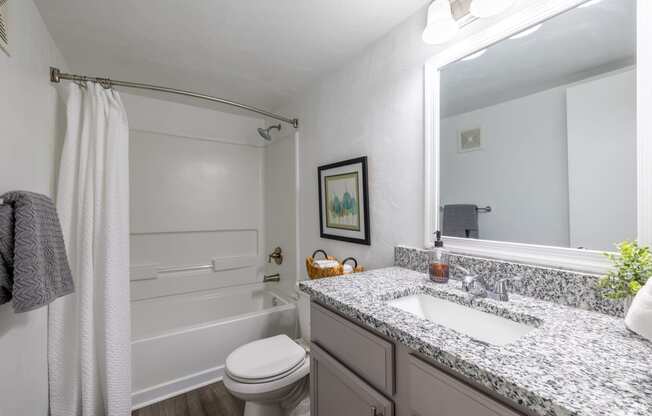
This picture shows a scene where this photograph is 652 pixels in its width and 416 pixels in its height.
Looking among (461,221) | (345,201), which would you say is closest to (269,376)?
(345,201)

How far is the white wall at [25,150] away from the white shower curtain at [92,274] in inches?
3.1

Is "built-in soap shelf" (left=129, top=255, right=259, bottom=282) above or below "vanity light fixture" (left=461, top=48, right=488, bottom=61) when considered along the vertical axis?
below

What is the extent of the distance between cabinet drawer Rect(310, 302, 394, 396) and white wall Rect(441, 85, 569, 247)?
67 cm

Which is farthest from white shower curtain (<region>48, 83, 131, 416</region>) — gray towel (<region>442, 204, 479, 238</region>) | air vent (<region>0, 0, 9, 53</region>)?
gray towel (<region>442, 204, 479, 238</region>)

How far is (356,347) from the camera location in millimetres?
893

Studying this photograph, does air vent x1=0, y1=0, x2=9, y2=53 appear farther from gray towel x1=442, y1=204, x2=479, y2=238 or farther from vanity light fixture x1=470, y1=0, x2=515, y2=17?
gray towel x1=442, y1=204, x2=479, y2=238

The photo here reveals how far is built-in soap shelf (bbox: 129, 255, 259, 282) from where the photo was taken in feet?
7.84

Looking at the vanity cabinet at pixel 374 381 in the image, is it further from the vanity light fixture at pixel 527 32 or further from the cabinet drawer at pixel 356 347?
the vanity light fixture at pixel 527 32

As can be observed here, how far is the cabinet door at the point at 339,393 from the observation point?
2.66 ft

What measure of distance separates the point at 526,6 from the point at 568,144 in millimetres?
528

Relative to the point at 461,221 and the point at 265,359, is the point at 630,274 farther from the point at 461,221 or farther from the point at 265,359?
the point at 265,359

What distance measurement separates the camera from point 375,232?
1637mm

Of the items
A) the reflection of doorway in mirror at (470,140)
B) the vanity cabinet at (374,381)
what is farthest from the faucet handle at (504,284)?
the reflection of doorway in mirror at (470,140)

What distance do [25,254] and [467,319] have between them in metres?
1.51
